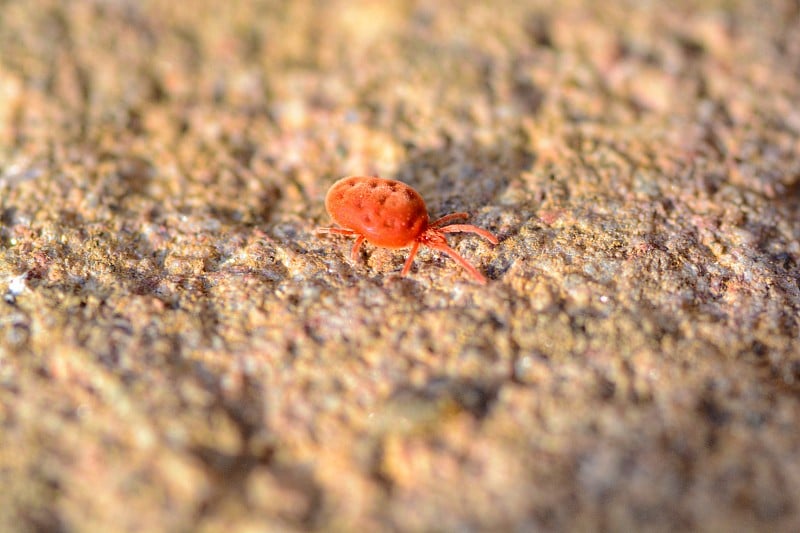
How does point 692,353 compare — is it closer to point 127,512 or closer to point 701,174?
point 701,174

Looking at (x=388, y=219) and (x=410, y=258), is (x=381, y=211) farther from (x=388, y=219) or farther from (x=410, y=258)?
(x=410, y=258)

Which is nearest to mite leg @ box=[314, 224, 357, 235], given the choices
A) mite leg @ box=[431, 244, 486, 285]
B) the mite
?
the mite

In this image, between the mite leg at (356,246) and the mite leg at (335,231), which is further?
the mite leg at (335,231)

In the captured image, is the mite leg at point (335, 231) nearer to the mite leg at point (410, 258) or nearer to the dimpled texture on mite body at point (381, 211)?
the dimpled texture on mite body at point (381, 211)

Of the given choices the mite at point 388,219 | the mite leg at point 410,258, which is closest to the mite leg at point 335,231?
the mite at point 388,219

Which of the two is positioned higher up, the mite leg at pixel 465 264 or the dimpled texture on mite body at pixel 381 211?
the dimpled texture on mite body at pixel 381 211

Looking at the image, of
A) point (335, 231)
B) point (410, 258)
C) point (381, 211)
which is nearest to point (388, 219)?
point (381, 211)

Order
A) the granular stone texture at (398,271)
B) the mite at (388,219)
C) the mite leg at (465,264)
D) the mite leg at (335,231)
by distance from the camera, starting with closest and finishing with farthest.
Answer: the granular stone texture at (398,271), the mite leg at (465,264), the mite at (388,219), the mite leg at (335,231)
